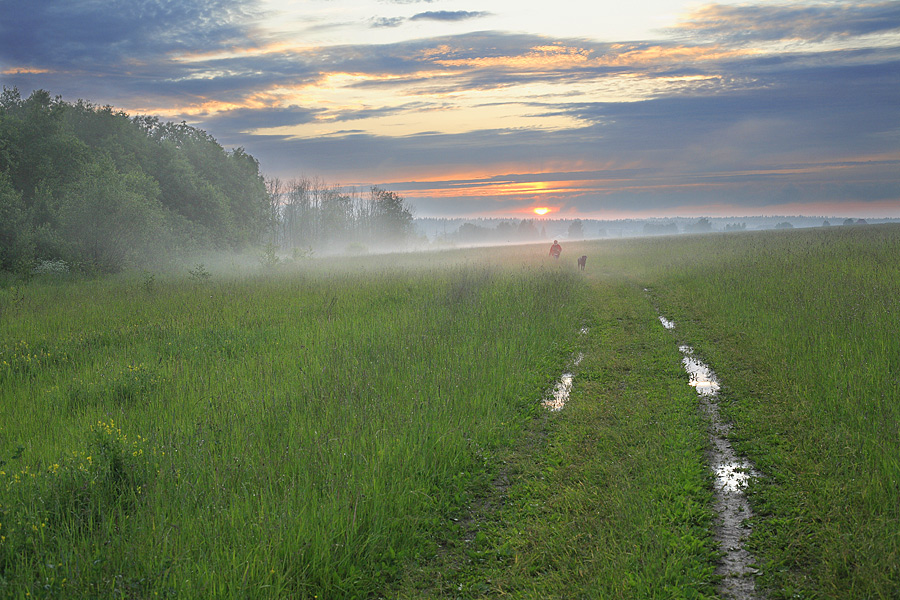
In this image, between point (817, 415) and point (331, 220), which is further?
point (331, 220)

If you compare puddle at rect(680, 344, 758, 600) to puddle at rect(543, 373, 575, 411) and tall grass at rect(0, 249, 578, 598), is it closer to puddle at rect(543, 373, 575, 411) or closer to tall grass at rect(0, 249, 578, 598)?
puddle at rect(543, 373, 575, 411)

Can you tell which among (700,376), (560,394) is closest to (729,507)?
(560,394)

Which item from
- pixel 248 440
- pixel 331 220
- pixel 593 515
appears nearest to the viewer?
pixel 593 515

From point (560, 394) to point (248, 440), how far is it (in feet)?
15.0

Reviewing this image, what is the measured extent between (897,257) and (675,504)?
1958 cm

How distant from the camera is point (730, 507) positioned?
476 cm

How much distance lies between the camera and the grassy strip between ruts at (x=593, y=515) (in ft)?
12.7

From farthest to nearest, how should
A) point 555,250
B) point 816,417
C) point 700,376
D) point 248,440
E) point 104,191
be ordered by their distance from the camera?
point 555,250 → point 104,191 → point 700,376 → point 816,417 → point 248,440

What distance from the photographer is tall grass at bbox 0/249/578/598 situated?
3.93 metres

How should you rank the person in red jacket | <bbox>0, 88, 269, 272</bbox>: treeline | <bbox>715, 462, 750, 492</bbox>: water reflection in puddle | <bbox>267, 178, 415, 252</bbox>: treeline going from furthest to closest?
<bbox>267, 178, 415, 252</bbox>: treeline
the person in red jacket
<bbox>0, 88, 269, 272</bbox>: treeline
<bbox>715, 462, 750, 492</bbox>: water reflection in puddle

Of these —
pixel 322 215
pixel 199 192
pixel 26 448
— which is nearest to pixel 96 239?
pixel 199 192

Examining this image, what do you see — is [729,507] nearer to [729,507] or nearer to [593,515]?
[729,507]

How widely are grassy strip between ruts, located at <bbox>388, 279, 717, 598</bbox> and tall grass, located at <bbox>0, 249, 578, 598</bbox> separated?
16.3 inches

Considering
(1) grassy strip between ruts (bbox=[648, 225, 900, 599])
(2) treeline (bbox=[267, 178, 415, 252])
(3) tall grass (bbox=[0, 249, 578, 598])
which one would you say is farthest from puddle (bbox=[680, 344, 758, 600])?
(2) treeline (bbox=[267, 178, 415, 252])
